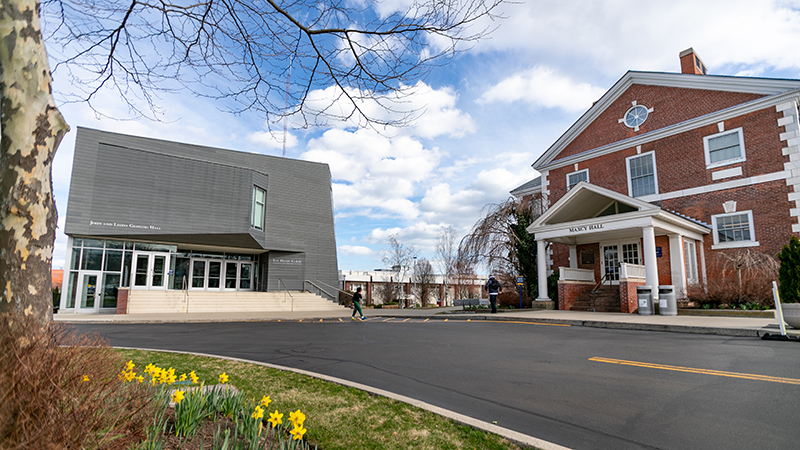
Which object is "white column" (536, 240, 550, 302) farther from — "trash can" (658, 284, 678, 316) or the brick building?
"trash can" (658, 284, 678, 316)

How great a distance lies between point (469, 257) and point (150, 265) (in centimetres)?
2003

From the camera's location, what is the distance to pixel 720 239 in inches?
715

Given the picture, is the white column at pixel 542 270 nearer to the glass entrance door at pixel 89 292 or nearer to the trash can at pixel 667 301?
the trash can at pixel 667 301

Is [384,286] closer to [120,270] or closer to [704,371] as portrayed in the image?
[120,270]

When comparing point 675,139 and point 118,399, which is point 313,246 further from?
point 118,399

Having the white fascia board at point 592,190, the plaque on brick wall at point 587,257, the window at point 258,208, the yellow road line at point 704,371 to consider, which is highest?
the window at point 258,208

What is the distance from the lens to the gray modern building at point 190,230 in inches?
963

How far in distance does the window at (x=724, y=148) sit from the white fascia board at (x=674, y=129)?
2.33ft

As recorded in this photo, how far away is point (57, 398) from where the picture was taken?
8.32ft

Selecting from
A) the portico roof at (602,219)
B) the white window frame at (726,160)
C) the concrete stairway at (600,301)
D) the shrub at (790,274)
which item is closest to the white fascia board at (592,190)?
the portico roof at (602,219)

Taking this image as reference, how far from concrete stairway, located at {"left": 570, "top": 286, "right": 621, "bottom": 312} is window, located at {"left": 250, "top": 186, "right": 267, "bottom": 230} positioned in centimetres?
2163

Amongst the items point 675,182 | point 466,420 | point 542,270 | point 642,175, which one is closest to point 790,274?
point 675,182

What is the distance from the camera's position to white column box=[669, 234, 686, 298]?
17.0m

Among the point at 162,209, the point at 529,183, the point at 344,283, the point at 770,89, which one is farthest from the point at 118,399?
the point at 344,283
